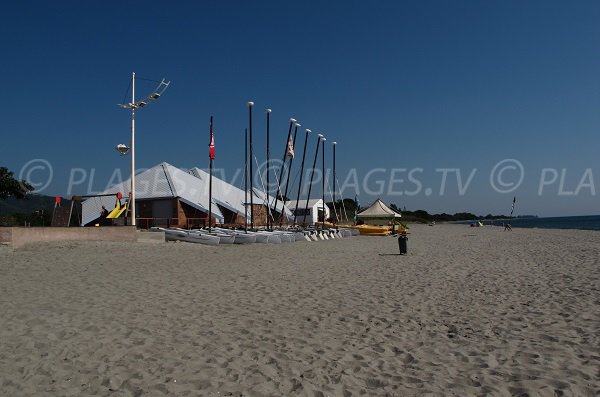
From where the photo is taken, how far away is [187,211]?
1645 inches

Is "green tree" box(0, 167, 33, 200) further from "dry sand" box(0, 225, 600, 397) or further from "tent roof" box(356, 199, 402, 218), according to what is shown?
"tent roof" box(356, 199, 402, 218)

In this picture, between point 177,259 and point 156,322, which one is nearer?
point 156,322

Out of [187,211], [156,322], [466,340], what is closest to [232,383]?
[156,322]

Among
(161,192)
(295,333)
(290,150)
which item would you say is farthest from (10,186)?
(295,333)

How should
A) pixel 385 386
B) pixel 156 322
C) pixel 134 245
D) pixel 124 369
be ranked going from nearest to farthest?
pixel 385 386, pixel 124 369, pixel 156 322, pixel 134 245

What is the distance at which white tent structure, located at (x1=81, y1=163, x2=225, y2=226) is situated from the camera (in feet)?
135

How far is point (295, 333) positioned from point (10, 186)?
35.3 metres

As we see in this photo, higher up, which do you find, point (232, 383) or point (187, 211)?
point (187, 211)

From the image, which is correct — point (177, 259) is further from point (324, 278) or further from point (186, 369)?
point (186, 369)

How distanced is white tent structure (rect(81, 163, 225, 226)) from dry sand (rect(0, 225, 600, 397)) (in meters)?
28.6

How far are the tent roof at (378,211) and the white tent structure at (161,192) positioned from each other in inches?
843

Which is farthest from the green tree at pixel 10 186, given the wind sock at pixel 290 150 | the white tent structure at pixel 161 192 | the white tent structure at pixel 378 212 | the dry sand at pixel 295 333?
the white tent structure at pixel 378 212

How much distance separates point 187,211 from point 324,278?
3150 centimetres

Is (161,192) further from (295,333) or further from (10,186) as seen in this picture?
(295,333)
